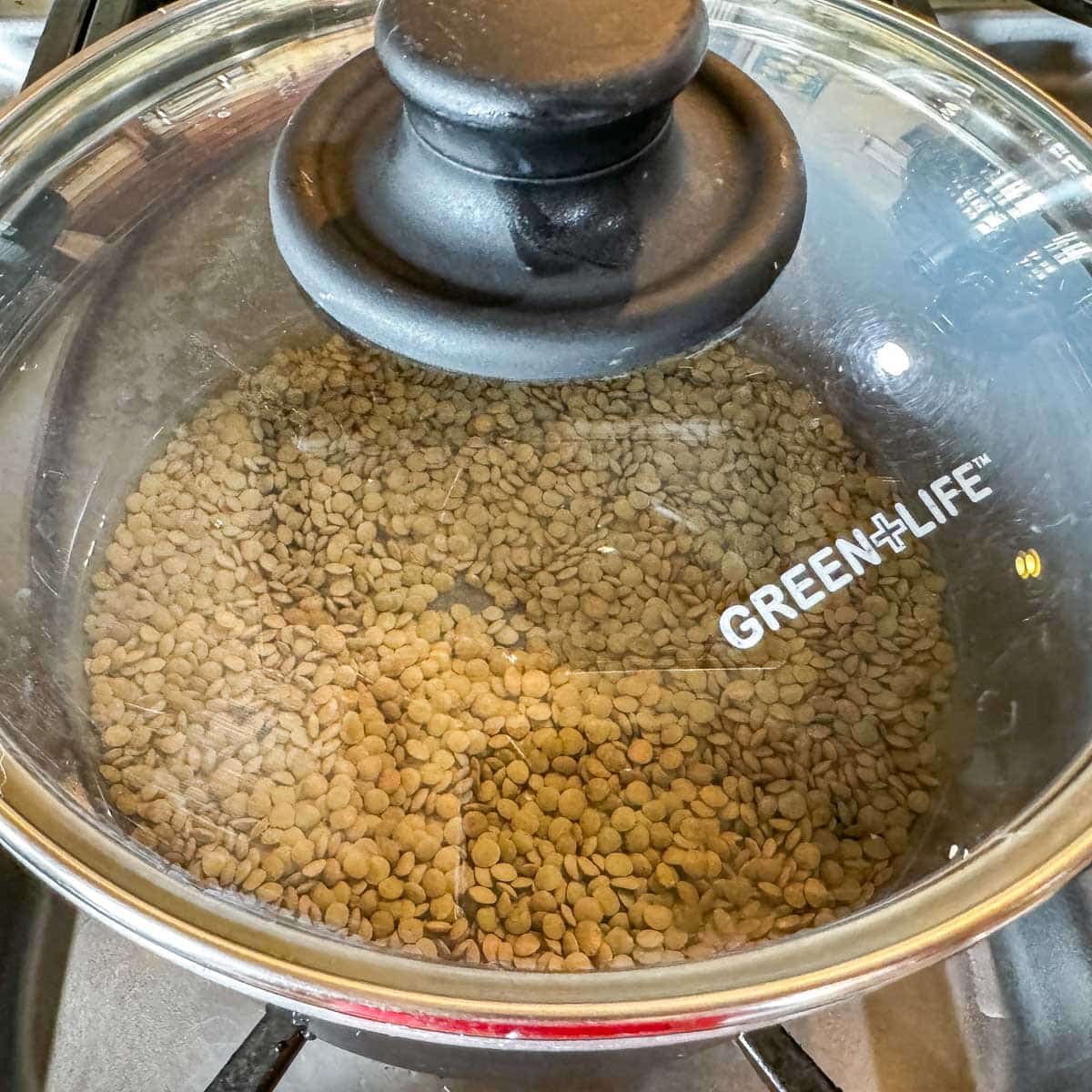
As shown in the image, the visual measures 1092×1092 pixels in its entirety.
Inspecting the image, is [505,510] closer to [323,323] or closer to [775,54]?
[323,323]

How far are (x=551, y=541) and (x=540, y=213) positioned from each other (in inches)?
14.7

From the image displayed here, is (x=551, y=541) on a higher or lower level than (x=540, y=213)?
lower

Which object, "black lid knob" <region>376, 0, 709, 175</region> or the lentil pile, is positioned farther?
the lentil pile

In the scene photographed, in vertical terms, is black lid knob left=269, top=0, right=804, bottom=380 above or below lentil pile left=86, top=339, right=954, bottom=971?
above

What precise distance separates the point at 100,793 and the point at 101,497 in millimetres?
302

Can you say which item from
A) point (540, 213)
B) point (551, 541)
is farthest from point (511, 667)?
point (540, 213)

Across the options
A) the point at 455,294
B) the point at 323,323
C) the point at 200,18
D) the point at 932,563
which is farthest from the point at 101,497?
the point at 932,563

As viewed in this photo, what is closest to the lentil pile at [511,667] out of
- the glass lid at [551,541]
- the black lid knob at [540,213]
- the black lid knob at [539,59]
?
the glass lid at [551,541]

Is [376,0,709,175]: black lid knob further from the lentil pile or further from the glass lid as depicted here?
the lentil pile

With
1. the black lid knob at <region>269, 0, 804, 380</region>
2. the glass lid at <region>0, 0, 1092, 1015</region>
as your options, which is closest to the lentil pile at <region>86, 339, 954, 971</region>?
the glass lid at <region>0, 0, 1092, 1015</region>

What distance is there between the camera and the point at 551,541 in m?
0.81

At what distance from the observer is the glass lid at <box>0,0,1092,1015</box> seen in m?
Answer: 0.69

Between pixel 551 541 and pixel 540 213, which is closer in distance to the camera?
pixel 540 213

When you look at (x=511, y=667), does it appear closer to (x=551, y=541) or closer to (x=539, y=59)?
(x=551, y=541)
